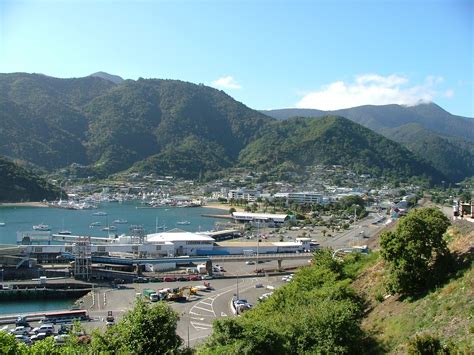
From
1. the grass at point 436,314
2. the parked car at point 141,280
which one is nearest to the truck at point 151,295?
the parked car at point 141,280

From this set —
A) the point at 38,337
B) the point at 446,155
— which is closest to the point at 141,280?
the point at 38,337

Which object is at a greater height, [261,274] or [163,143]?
[163,143]

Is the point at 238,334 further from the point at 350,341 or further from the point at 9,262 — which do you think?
the point at 9,262

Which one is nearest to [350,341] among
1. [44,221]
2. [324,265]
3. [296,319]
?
[296,319]

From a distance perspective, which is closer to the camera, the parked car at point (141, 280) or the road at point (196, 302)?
the road at point (196, 302)

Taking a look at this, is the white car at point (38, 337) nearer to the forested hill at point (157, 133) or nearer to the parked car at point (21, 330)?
the parked car at point (21, 330)

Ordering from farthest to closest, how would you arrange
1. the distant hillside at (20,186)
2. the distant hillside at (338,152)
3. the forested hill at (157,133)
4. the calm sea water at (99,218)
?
1. the forested hill at (157,133)
2. the distant hillside at (338,152)
3. the distant hillside at (20,186)
4. the calm sea water at (99,218)
